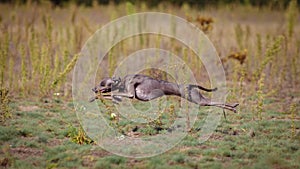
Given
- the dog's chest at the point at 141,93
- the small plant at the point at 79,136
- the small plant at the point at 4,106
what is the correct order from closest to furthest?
the small plant at the point at 79,136
the dog's chest at the point at 141,93
the small plant at the point at 4,106

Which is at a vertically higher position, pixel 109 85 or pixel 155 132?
pixel 109 85

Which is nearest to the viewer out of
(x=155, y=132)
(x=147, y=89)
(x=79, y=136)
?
(x=79, y=136)

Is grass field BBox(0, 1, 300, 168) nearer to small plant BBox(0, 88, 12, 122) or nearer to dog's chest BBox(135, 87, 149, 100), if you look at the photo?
small plant BBox(0, 88, 12, 122)

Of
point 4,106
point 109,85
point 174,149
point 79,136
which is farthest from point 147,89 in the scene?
point 4,106

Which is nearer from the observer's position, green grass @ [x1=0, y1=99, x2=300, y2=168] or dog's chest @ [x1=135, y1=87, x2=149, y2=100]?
green grass @ [x1=0, y1=99, x2=300, y2=168]

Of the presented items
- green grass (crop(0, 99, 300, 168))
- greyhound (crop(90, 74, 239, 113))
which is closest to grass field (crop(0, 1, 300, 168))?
green grass (crop(0, 99, 300, 168))

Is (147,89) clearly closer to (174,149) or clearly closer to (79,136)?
(174,149)

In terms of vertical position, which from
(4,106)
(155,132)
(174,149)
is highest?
(4,106)

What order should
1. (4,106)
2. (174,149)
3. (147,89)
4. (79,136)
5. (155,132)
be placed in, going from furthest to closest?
(4,106) → (155,132) → (147,89) → (79,136) → (174,149)

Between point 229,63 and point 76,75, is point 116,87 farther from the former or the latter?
point 229,63

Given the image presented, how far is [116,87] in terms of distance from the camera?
220 inches

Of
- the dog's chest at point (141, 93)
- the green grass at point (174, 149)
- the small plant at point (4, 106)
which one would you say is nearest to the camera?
the green grass at point (174, 149)

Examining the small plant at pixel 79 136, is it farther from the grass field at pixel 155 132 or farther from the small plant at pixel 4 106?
the small plant at pixel 4 106

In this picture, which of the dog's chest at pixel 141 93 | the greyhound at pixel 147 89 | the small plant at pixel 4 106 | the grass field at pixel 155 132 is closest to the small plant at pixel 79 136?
the grass field at pixel 155 132
